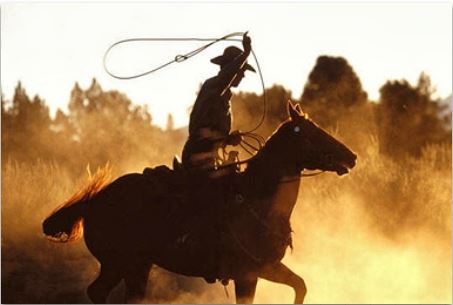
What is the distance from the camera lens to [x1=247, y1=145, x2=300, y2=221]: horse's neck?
10.5 meters

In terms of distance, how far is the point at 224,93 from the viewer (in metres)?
11.0

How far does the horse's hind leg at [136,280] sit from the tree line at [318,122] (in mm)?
16835

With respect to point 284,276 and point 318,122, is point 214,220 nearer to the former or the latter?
point 284,276

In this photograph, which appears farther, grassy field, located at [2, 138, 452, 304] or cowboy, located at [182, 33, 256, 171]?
grassy field, located at [2, 138, 452, 304]

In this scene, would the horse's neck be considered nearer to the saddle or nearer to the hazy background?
the saddle

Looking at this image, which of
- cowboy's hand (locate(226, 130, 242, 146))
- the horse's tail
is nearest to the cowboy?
cowboy's hand (locate(226, 130, 242, 146))

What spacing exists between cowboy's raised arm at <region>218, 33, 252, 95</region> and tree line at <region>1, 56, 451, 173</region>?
17.6 metres

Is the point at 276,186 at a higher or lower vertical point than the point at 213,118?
lower

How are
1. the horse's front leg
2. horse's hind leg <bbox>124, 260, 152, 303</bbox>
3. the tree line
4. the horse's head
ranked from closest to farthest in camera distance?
the horse's head, the horse's front leg, horse's hind leg <bbox>124, 260, 152, 303</bbox>, the tree line

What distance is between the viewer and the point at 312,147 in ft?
34.1

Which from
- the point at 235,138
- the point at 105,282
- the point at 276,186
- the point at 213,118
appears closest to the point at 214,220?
the point at 276,186

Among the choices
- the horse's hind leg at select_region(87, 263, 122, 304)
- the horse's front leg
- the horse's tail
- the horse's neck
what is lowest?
the horse's hind leg at select_region(87, 263, 122, 304)

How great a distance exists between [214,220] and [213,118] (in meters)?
1.30

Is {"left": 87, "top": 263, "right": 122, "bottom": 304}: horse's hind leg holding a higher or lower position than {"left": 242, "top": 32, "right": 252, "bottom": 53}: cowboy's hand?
lower
